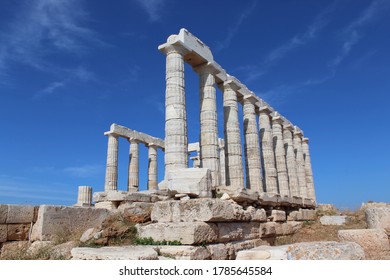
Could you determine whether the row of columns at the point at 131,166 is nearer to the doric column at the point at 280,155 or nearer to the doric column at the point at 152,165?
the doric column at the point at 152,165

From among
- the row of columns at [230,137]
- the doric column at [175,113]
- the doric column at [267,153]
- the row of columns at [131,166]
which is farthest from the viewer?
the row of columns at [131,166]

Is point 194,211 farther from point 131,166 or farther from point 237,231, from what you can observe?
point 131,166

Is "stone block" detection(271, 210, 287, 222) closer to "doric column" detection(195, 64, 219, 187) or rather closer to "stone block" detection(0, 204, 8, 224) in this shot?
"doric column" detection(195, 64, 219, 187)

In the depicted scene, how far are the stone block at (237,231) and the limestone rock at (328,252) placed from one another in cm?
278

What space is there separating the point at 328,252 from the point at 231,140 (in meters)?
14.0

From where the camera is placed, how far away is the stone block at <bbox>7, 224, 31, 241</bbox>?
8.80 metres

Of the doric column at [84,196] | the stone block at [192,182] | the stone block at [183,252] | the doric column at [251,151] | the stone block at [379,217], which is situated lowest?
the stone block at [183,252]

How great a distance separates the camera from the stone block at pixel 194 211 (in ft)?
25.1

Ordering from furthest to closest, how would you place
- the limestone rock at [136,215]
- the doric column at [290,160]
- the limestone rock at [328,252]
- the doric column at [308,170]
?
the doric column at [308,170], the doric column at [290,160], the limestone rock at [136,215], the limestone rock at [328,252]

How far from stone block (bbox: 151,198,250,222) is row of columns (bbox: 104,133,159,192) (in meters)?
17.2

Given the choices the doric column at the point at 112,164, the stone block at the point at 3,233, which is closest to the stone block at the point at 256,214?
the stone block at the point at 3,233

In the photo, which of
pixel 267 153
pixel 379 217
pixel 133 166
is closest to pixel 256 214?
pixel 379 217

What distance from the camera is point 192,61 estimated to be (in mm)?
17891
